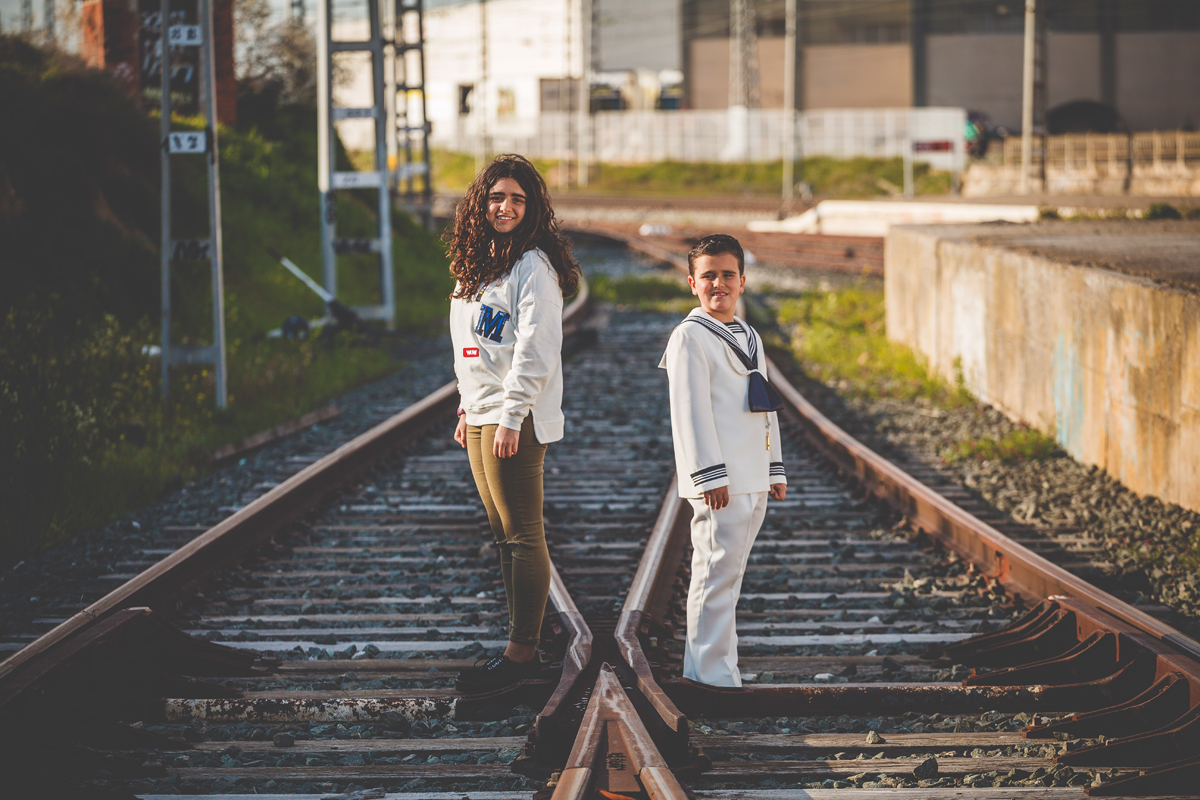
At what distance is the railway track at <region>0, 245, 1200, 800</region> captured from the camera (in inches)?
133

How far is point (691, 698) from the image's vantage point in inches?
153

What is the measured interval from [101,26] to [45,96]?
6049 mm

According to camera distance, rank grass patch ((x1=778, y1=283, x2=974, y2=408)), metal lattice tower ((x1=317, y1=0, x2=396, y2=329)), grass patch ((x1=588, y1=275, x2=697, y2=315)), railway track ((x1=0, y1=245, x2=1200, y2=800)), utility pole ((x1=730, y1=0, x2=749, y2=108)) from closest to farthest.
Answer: railway track ((x1=0, y1=245, x2=1200, y2=800)), grass patch ((x1=778, y1=283, x2=974, y2=408)), metal lattice tower ((x1=317, y1=0, x2=396, y2=329)), grass patch ((x1=588, y1=275, x2=697, y2=315)), utility pole ((x1=730, y1=0, x2=749, y2=108))

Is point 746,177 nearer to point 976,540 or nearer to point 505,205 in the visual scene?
point 976,540

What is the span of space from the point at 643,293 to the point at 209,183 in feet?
32.8

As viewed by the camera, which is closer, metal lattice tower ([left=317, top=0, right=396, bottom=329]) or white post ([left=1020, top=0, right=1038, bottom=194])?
metal lattice tower ([left=317, top=0, right=396, bottom=329])

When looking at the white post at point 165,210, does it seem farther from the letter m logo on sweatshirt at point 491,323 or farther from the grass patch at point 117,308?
the letter m logo on sweatshirt at point 491,323

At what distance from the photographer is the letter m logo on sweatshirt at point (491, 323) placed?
3873mm

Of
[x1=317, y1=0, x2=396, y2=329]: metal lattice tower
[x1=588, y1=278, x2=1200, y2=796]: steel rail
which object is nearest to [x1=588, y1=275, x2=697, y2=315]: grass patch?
[x1=317, y1=0, x2=396, y2=329]: metal lattice tower

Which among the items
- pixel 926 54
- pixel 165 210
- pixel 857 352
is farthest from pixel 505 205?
pixel 926 54

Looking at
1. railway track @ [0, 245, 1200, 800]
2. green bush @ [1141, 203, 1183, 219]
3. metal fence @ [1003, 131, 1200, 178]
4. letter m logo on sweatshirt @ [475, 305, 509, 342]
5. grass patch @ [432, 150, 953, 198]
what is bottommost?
railway track @ [0, 245, 1200, 800]

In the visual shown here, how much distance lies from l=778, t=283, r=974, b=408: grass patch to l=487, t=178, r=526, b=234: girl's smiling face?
266 inches

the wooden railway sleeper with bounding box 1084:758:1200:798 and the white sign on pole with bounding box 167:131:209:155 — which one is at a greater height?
the white sign on pole with bounding box 167:131:209:155

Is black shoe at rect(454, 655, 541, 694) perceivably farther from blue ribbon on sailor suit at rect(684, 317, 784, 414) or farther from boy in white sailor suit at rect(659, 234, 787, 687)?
blue ribbon on sailor suit at rect(684, 317, 784, 414)
